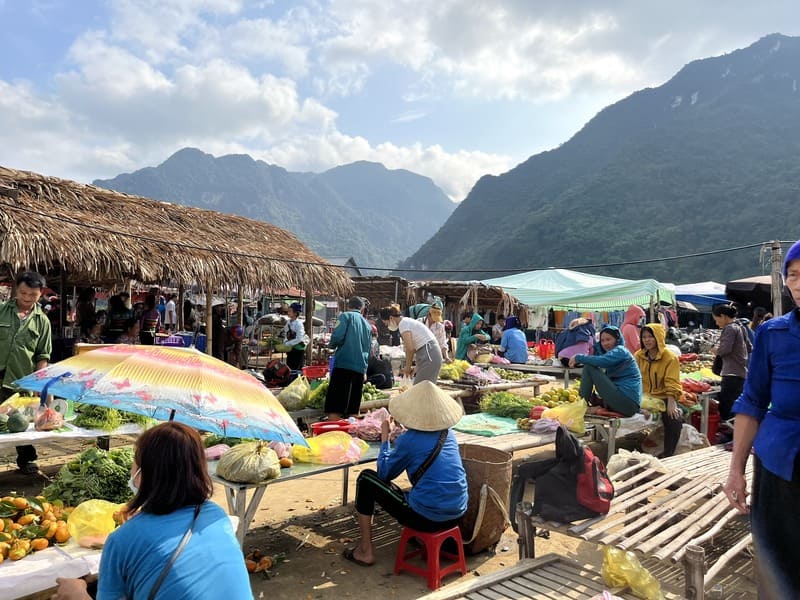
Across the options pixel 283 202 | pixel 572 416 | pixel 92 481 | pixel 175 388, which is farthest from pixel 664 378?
pixel 283 202

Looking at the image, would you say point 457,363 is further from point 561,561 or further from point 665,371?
point 561,561

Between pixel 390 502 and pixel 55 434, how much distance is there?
2.72m

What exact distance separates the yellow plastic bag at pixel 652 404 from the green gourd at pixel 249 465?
4.51 metres

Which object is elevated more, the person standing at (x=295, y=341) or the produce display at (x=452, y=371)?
the person standing at (x=295, y=341)

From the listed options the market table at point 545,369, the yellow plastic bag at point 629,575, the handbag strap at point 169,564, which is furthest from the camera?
the market table at point 545,369

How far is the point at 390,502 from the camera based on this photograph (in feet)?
11.8

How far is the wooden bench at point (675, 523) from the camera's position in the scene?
2.96 m

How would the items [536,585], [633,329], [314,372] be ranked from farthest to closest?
[633,329], [314,372], [536,585]

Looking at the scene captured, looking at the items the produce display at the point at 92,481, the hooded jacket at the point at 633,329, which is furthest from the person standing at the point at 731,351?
the produce display at the point at 92,481

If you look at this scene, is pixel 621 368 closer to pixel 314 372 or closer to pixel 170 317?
pixel 314 372

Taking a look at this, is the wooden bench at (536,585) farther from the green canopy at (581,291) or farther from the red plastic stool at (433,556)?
the green canopy at (581,291)

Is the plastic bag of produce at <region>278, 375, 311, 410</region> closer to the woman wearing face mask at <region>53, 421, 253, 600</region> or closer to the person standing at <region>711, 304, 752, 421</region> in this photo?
the woman wearing face mask at <region>53, 421, 253, 600</region>

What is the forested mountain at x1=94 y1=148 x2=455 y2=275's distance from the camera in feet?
447

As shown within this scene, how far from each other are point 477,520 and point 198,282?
7079 millimetres
